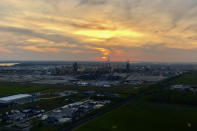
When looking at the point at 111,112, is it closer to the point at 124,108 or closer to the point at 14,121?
the point at 124,108

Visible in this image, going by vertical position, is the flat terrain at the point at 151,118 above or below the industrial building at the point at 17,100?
below

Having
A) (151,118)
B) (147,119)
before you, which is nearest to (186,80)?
(151,118)

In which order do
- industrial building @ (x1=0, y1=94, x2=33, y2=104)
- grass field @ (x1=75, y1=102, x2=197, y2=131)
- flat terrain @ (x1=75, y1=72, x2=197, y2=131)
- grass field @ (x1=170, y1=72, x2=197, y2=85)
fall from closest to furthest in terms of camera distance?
grass field @ (x1=75, y1=102, x2=197, y2=131), flat terrain @ (x1=75, y1=72, x2=197, y2=131), industrial building @ (x1=0, y1=94, x2=33, y2=104), grass field @ (x1=170, y1=72, x2=197, y2=85)

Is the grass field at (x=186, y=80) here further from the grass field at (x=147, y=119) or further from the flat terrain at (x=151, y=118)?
the grass field at (x=147, y=119)

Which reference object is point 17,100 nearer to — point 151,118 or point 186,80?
point 151,118

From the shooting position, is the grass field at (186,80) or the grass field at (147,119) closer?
the grass field at (147,119)

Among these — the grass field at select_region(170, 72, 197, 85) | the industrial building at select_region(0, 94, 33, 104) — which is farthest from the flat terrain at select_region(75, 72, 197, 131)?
the grass field at select_region(170, 72, 197, 85)

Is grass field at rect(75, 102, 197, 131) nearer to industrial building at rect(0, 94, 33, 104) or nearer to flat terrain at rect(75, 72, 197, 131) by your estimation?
flat terrain at rect(75, 72, 197, 131)

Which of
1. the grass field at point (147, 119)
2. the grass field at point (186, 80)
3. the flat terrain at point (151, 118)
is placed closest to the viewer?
the grass field at point (147, 119)

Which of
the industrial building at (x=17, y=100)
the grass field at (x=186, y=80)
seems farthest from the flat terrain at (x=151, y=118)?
the grass field at (x=186, y=80)
